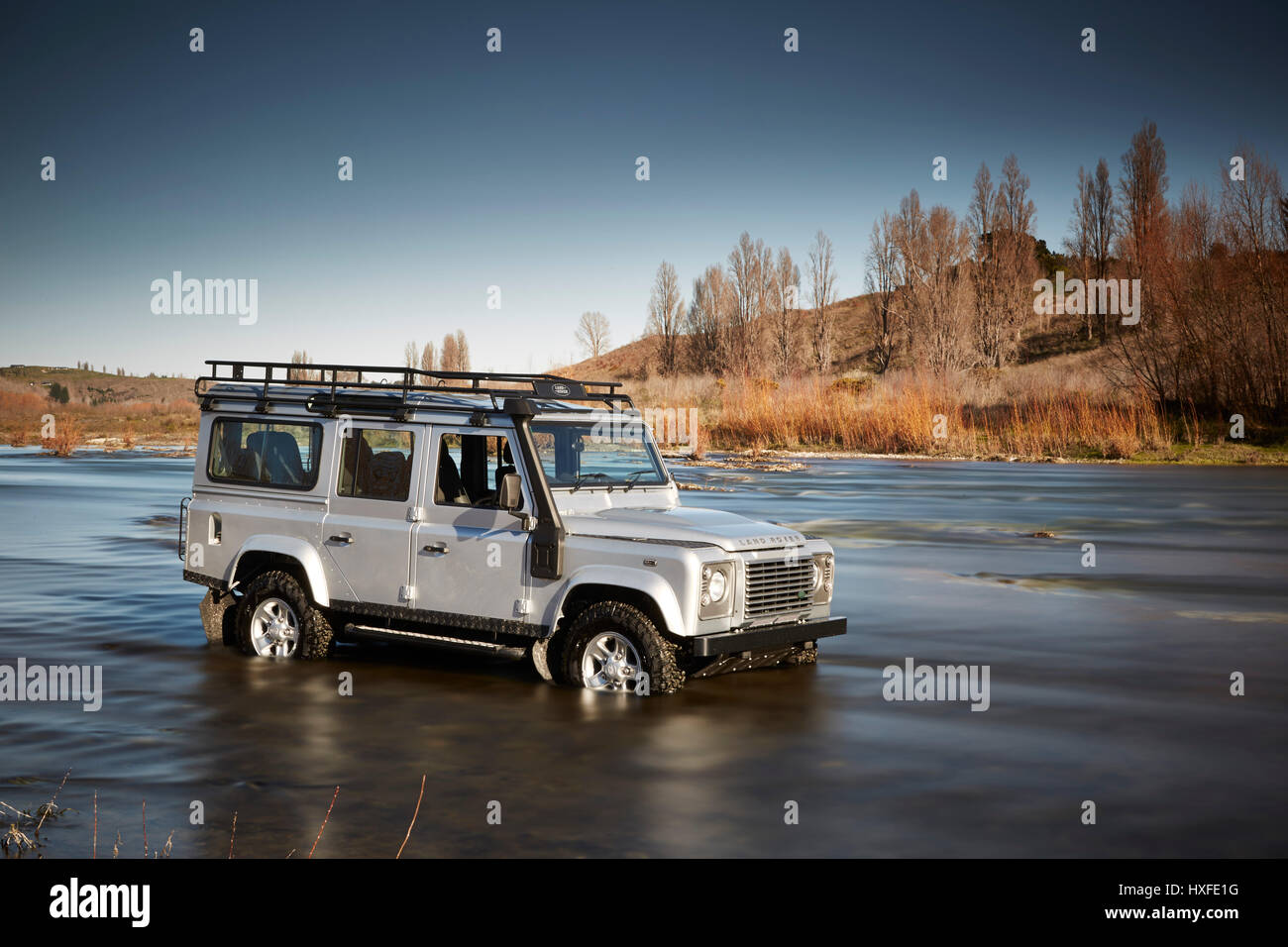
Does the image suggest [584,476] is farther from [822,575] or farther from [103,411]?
[103,411]

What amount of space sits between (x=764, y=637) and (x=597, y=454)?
2082 mm

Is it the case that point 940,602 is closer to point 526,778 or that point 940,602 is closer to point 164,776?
point 526,778

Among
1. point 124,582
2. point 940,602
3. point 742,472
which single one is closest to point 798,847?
point 940,602

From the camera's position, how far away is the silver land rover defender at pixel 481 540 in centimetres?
923

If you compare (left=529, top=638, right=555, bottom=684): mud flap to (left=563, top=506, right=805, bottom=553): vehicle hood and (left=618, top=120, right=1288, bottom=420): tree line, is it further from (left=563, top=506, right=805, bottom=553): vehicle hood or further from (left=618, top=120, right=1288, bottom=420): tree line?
(left=618, top=120, right=1288, bottom=420): tree line

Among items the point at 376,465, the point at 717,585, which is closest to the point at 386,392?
the point at 376,465

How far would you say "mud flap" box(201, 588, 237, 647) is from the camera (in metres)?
11.7

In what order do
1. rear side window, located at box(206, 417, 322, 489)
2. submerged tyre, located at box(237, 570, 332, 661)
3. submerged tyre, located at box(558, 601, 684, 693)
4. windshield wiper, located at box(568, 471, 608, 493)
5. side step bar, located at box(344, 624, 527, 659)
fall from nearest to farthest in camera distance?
submerged tyre, located at box(558, 601, 684, 693) → side step bar, located at box(344, 624, 527, 659) → windshield wiper, located at box(568, 471, 608, 493) → submerged tyre, located at box(237, 570, 332, 661) → rear side window, located at box(206, 417, 322, 489)

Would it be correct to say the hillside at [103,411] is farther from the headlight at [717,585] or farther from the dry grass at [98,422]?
the headlight at [717,585]

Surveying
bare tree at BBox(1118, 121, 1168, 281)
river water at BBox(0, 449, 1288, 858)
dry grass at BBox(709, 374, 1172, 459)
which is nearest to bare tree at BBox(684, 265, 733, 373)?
bare tree at BBox(1118, 121, 1168, 281)

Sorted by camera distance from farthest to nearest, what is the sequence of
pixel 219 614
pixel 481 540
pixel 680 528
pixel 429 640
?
pixel 219 614
pixel 429 640
pixel 481 540
pixel 680 528

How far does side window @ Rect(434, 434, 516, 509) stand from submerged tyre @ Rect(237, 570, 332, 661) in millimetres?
1673

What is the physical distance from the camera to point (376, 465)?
34.7 ft

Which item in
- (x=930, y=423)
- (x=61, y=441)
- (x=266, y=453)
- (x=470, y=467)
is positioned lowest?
(x=470, y=467)
